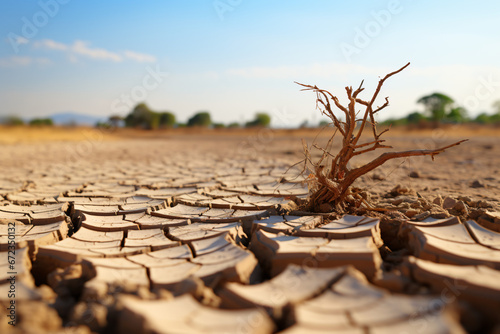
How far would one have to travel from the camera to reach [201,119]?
1382 inches

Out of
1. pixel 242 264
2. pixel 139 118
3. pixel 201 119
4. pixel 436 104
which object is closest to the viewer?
pixel 242 264

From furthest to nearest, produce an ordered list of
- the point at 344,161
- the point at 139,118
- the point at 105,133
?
the point at 139,118, the point at 105,133, the point at 344,161

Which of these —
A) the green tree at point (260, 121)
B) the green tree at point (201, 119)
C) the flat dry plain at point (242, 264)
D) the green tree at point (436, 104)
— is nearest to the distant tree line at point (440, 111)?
the green tree at point (436, 104)

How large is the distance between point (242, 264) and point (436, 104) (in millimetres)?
29077

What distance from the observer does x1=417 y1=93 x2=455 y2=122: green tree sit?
25.8 m

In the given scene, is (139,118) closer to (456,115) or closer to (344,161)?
(456,115)

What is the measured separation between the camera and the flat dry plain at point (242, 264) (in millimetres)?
1070

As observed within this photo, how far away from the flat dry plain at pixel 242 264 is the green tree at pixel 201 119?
31.9 metres

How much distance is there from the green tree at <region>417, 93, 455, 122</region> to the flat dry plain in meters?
25.8

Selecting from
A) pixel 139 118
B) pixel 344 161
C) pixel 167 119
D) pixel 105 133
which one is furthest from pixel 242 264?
pixel 167 119

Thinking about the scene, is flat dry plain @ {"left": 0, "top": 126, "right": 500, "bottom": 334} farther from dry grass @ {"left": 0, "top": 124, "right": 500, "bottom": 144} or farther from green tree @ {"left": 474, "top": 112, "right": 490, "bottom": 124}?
green tree @ {"left": 474, "top": 112, "right": 490, "bottom": 124}

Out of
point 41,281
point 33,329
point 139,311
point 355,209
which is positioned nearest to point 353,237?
point 355,209

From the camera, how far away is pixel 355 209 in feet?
7.68

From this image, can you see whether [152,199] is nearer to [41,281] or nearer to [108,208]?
[108,208]
